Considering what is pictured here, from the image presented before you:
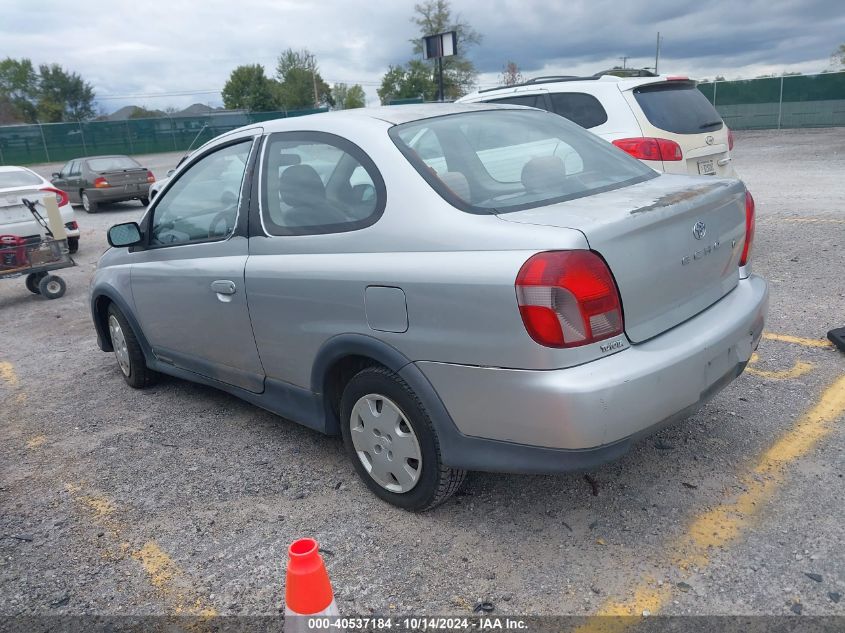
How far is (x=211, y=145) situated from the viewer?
4.05 meters

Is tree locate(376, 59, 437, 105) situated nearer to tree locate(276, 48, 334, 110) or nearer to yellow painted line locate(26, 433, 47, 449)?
tree locate(276, 48, 334, 110)

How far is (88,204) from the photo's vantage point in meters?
17.3

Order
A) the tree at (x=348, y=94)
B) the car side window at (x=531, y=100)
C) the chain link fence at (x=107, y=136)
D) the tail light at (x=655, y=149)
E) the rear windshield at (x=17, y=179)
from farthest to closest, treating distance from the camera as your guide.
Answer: the tree at (x=348, y=94) → the chain link fence at (x=107, y=136) → the rear windshield at (x=17, y=179) → the car side window at (x=531, y=100) → the tail light at (x=655, y=149)

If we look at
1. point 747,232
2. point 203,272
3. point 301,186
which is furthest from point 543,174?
point 203,272

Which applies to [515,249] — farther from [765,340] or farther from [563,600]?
[765,340]

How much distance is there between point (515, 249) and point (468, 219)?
0.92ft

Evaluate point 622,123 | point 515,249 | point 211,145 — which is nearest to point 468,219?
point 515,249

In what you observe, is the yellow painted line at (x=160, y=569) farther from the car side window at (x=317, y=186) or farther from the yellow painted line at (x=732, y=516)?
the car side window at (x=317, y=186)

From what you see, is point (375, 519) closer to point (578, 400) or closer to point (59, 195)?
point (578, 400)

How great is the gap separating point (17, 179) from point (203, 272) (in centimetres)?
840

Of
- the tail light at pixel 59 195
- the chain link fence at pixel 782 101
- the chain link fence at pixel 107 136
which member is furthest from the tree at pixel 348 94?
the tail light at pixel 59 195

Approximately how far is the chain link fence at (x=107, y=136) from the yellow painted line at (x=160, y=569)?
32.5 meters

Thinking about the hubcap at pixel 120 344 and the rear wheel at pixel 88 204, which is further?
the rear wheel at pixel 88 204

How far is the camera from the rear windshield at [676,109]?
21.3 ft
